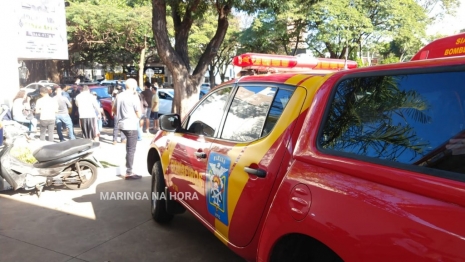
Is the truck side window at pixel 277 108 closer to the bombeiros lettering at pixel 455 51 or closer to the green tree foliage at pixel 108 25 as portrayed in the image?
the bombeiros lettering at pixel 455 51

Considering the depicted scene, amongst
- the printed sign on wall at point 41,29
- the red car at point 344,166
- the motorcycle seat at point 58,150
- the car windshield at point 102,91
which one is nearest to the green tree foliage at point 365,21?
the car windshield at point 102,91

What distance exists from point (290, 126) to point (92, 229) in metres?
2.95

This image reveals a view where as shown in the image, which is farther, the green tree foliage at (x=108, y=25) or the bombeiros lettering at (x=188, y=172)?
the green tree foliage at (x=108, y=25)

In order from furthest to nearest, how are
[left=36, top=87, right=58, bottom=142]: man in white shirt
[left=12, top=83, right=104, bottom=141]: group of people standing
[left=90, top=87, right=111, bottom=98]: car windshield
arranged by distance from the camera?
[left=90, top=87, right=111, bottom=98]: car windshield < [left=12, top=83, right=104, bottom=141]: group of people standing < [left=36, top=87, right=58, bottom=142]: man in white shirt

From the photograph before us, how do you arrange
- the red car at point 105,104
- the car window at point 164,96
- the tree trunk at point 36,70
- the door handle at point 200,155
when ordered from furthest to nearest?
the tree trunk at point 36,70
the car window at point 164,96
the red car at point 105,104
the door handle at point 200,155

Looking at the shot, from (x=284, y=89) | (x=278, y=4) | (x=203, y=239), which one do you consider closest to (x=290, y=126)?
(x=284, y=89)

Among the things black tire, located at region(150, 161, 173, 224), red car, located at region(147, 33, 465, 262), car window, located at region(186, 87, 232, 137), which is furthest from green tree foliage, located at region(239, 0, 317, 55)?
red car, located at region(147, 33, 465, 262)

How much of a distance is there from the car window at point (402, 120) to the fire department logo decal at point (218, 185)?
996 millimetres

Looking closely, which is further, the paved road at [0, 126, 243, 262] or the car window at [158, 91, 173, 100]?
the car window at [158, 91, 173, 100]

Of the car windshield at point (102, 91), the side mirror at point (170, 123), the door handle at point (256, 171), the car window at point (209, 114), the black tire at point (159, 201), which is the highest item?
the car window at point (209, 114)

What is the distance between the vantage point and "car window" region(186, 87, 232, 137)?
10.9ft

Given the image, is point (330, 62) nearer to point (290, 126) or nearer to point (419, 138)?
point (290, 126)

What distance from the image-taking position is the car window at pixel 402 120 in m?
1.52

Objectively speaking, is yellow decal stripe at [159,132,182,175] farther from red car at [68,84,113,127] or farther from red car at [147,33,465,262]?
red car at [68,84,113,127]
